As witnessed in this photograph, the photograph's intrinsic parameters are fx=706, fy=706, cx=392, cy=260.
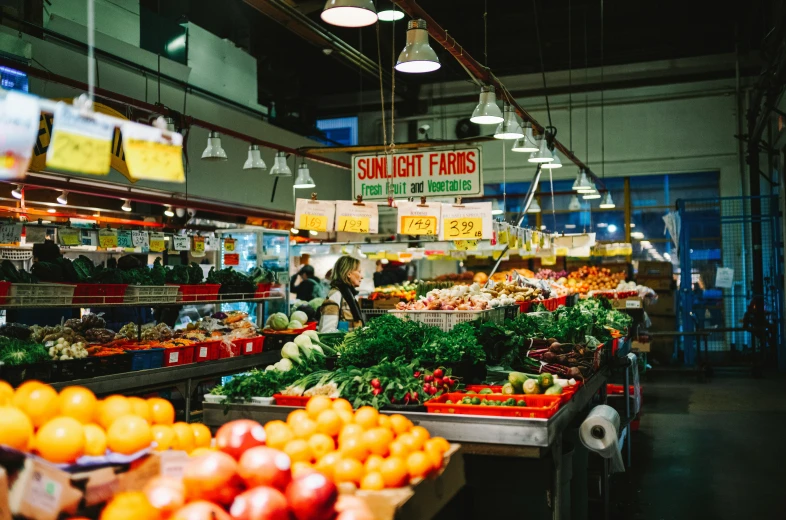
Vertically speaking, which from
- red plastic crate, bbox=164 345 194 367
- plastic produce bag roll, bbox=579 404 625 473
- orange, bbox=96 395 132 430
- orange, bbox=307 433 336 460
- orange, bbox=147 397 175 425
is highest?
orange, bbox=96 395 132 430

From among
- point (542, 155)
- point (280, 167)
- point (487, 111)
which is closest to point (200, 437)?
point (487, 111)

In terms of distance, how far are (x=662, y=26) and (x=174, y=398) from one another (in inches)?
453

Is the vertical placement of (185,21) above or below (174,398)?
above

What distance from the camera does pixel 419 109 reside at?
1720cm

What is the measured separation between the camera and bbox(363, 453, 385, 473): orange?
8.21ft

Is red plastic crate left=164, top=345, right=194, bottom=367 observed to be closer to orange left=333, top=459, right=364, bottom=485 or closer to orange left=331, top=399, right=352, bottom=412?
orange left=331, top=399, right=352, bottom=412

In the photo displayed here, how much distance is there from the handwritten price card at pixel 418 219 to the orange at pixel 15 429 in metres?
5.63

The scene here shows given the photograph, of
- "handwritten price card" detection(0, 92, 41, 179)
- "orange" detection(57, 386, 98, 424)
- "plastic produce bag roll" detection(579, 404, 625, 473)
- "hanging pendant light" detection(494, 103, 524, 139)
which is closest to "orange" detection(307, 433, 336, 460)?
"orange" detection(57, 386, 98, 424)

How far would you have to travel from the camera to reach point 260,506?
1963 millimetres

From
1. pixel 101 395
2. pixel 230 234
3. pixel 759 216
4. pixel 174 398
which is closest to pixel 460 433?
pixel 101 395

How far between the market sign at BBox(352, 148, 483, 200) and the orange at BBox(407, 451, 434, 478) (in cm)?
541

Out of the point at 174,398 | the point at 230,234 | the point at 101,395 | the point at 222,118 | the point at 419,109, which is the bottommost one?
the point at 174,398

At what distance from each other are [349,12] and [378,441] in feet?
9.20

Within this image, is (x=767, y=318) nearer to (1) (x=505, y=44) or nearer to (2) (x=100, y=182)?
(1) (x=505, y=44)
